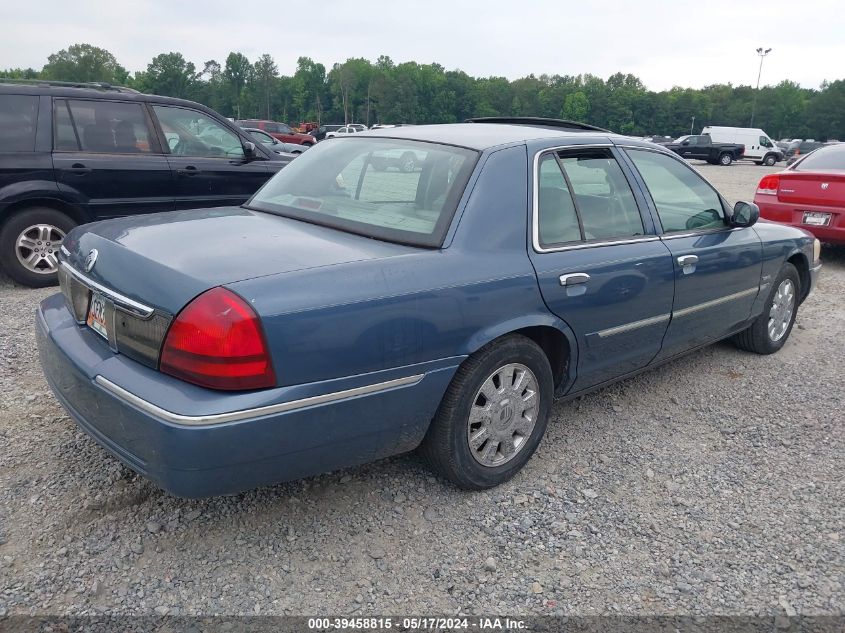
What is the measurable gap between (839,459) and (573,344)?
1588mm

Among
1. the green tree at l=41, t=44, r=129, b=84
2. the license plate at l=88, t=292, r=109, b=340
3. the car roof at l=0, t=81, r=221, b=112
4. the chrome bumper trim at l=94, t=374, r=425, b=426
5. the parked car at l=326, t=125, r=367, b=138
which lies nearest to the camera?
the chrome bumper trim at l=94, t=374, r=425, b=426

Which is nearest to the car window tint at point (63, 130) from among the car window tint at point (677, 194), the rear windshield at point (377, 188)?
the rear windshield at point (377, 188)

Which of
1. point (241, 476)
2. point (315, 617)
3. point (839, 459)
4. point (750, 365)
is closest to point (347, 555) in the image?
point (315, 617)

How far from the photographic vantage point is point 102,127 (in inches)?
252

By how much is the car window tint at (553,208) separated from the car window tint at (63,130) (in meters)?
4.78

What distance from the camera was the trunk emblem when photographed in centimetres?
272

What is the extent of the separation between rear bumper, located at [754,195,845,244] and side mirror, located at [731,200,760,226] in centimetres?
428

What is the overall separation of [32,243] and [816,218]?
8.08 m

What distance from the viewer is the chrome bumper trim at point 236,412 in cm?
220

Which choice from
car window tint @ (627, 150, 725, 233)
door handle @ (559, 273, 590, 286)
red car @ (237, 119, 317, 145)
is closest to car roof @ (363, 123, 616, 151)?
car window tint @ (627, 150, 725, 233)

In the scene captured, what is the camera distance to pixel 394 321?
2500mm

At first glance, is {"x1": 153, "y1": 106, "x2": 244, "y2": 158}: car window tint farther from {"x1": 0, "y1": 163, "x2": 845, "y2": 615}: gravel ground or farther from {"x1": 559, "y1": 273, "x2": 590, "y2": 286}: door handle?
{"x1": 559, "y1": 273, "x2": 590, "y2": 286}: door handle

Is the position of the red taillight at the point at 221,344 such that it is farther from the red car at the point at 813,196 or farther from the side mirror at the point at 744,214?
the red car at the point at 813,196

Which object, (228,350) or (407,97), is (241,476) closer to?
(228,350)
